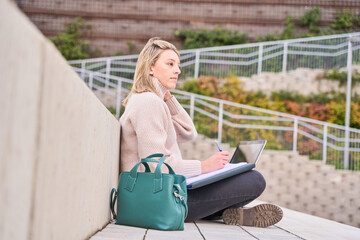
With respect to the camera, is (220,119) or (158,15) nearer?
(220,119)

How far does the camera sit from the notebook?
3018 millimetres

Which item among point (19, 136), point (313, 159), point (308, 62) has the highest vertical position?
point (308, 62)

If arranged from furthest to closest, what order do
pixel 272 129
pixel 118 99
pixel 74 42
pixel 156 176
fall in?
pixel 74 42, pixel 118 99, pixel 272 129, pixel 156 176

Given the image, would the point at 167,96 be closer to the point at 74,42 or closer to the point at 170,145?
the point at 170,145

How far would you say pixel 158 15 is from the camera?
51.7 feet

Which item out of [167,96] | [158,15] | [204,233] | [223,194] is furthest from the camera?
[158,15]

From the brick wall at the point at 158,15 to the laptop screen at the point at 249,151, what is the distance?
11.9 metres

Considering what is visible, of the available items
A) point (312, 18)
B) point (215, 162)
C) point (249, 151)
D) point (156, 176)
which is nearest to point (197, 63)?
point (312, 18)

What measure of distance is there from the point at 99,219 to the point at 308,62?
11.4 m

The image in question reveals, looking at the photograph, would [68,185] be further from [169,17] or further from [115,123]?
[169,17]

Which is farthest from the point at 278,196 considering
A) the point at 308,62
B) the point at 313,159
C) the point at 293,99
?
the point at 308,62

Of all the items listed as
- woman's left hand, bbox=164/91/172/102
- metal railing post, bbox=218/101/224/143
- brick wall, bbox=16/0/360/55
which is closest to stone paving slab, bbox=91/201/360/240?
woman's left hand, bbox=164/91/172/102

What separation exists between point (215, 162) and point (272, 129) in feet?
23.7

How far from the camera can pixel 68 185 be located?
175cm
